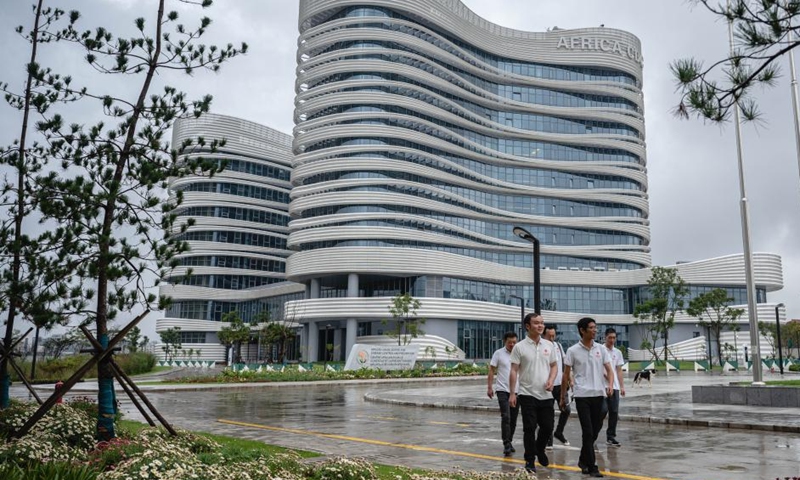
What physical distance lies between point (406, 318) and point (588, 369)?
57.5 metres

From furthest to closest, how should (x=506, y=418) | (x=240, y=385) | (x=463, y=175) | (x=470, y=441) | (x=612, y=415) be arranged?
(x=463, y=175) → (x=240, y=385) → (x=470, y=441) → (x=612, y=415) → (x=506, y=418)

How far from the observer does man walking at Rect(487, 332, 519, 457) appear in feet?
33.8

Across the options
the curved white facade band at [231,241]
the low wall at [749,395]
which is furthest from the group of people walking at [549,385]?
the curved white facade band at [231,241]

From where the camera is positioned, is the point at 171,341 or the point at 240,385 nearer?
the point at 240,385

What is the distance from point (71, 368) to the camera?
1797 inches

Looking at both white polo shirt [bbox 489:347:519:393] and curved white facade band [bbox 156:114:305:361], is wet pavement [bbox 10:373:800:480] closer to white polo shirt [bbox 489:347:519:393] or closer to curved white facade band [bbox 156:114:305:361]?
white polo shirt [bbox 489:347:519:393]

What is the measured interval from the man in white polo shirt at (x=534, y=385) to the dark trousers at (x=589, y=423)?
399mm

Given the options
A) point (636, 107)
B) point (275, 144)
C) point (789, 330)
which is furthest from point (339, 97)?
point (789, 330)

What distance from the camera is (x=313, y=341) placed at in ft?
241

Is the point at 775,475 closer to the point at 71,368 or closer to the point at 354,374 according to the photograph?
the point at 354,374

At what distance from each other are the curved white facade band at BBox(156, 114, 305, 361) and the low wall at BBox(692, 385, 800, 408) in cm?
6901

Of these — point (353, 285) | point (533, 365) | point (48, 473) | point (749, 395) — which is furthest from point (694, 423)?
point (353, 285)

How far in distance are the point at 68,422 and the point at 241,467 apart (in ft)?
13.7

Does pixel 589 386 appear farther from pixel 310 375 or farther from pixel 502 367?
pixel 310 375
